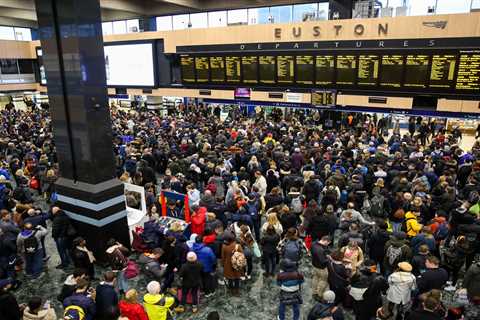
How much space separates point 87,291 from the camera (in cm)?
547

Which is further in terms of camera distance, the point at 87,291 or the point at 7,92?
the point at 7,92

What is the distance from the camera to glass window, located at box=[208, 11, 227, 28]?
2610 centimetres

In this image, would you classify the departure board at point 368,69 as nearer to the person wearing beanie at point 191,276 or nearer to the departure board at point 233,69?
the departure board at point 233,69

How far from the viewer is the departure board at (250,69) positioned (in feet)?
61.8

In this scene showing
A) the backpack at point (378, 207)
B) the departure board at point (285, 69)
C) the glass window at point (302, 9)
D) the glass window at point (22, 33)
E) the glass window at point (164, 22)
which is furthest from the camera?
the glass window at point (22, 33)

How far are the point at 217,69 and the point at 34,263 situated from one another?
1471 centimetres

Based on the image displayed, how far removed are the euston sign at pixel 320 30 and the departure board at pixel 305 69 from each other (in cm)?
107

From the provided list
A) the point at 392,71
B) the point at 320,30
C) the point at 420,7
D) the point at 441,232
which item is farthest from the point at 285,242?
the point at 420,7

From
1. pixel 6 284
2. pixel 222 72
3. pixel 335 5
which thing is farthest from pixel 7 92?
pixel 6 284

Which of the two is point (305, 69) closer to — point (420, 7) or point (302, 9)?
point (420, 7)

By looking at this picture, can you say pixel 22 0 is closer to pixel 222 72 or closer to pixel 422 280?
pixel 222 72

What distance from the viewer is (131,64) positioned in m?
23.3

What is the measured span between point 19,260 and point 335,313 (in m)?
6.33

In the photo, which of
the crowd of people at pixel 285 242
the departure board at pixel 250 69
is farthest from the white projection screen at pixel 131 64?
the crowd of people at pixel 285 242
